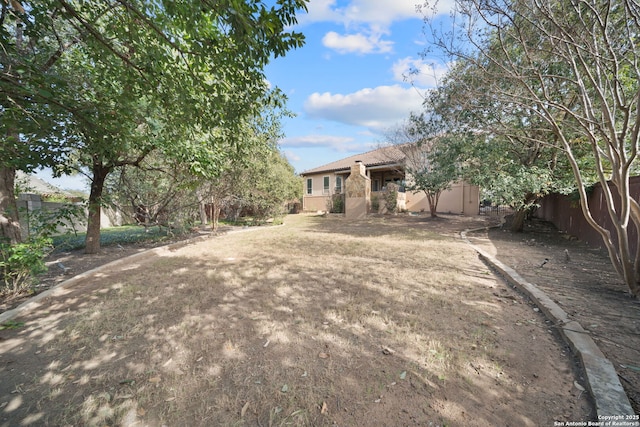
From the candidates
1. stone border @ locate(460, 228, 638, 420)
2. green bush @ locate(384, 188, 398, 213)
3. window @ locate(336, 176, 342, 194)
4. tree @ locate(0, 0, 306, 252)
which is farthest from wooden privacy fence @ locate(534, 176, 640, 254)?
window @ locate(336, 176, 342, 194)

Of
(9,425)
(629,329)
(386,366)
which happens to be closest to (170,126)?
(9,425)

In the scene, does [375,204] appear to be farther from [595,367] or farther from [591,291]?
[595,367]

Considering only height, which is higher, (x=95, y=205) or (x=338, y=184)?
A: (x=338, y=184)

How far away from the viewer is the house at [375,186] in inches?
725

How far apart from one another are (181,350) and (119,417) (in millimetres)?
761

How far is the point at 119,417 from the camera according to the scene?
6.15ft

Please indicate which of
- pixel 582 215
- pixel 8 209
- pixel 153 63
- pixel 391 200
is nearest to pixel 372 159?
pixel 391 200

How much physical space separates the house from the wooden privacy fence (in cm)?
459

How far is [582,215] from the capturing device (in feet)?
27.6

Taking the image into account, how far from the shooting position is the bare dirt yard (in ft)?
6.21

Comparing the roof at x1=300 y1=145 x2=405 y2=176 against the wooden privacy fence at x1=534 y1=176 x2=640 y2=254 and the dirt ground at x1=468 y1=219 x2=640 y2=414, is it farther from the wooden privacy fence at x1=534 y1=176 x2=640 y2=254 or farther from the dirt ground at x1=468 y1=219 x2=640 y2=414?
the dirt ground at x1=468 y1=219 x2=640 y2=414

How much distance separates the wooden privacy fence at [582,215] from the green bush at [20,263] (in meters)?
10.2

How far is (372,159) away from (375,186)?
271cm

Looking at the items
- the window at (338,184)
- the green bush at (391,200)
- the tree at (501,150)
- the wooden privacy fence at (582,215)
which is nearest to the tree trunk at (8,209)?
the tree at (501,150)
